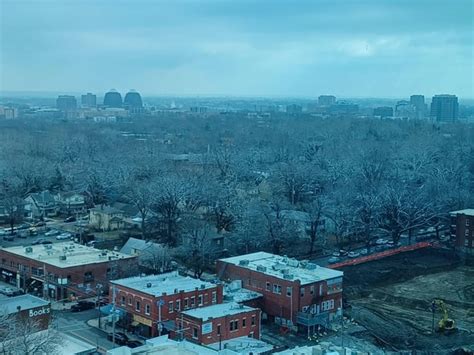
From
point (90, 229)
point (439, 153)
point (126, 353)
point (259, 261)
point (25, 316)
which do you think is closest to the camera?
point (126, 353)

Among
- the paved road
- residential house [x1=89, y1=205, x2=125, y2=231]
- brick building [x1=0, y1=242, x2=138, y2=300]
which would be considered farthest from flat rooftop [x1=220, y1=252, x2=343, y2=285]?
residential house [x1=89, y1=205, x2=125, y2=231]

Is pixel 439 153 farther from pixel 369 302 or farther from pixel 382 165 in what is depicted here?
pixel 369 302

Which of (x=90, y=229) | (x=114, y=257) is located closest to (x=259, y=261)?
(x=114, y=257)

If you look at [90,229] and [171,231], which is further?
[90,229]

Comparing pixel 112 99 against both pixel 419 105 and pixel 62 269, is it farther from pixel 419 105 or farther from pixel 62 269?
pixel 62 269

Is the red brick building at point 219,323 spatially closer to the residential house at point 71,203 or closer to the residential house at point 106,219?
the residential house at point 106,219

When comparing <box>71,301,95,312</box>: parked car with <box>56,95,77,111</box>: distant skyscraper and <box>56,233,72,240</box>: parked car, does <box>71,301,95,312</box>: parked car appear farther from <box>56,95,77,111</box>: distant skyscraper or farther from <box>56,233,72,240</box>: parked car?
<box>56,95,77,111</box>: distant skyscraper

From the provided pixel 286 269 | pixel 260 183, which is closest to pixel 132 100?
pixel 260 183
